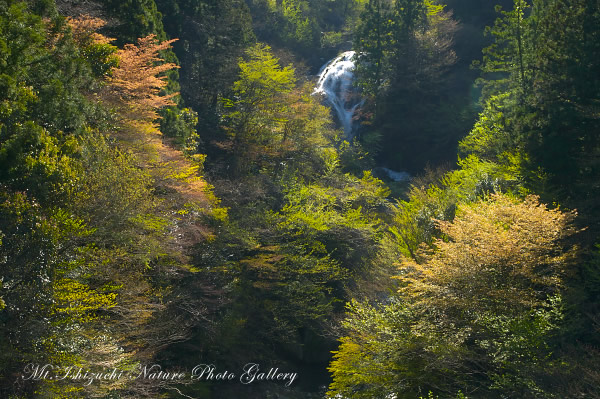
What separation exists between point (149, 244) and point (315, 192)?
12.1m

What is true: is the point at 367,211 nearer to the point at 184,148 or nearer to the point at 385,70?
the point at 184,148

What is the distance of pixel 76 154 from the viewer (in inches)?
516

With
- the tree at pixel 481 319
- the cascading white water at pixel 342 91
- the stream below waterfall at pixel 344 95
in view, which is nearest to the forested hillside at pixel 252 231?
the tree at pixel 481 319

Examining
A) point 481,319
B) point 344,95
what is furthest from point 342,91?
point 481,319

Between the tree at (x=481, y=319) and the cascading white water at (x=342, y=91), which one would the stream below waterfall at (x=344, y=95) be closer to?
the cascading white water at (x=342, y=91)

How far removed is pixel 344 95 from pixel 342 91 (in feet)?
1.52

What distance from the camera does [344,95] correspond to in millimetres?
46000

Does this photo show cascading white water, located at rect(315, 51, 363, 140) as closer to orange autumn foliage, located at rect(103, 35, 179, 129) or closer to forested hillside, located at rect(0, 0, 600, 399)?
forested hillside, located at rect(0, 0, 600, 399)

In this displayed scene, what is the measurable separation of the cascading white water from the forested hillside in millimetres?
12058

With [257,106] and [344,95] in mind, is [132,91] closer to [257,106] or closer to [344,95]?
[257,106]

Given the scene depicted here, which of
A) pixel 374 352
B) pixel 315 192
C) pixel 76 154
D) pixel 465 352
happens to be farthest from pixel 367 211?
pixel 76 154

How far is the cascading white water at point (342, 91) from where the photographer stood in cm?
4434

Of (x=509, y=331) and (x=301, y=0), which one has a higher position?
(x=301, y=0)

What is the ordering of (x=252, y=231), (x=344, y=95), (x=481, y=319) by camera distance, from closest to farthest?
(x=481, y=319), (x=252, y=231), (x=344, y=95)
